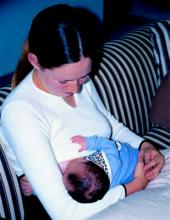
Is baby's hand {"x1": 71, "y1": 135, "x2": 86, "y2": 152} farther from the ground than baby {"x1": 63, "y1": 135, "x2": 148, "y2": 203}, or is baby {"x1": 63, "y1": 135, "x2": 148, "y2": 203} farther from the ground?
baby's hand {"x1": 71, "y1": 135, "x2": 86, "y2": 152}

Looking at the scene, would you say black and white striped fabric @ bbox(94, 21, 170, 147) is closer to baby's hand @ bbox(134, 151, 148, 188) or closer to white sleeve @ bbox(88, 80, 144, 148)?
white sleeve @ bbox(88, 80, 144, 148)

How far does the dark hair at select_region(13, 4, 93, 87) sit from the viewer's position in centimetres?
105

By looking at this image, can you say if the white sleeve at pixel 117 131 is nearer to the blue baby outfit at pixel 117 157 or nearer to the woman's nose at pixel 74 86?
the blue baby outfit at pixel 117 157

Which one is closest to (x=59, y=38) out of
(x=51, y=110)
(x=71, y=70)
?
(x=71, y=70)

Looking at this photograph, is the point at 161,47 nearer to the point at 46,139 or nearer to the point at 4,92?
the point at 4,92

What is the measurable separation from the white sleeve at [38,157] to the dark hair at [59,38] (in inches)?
6.6

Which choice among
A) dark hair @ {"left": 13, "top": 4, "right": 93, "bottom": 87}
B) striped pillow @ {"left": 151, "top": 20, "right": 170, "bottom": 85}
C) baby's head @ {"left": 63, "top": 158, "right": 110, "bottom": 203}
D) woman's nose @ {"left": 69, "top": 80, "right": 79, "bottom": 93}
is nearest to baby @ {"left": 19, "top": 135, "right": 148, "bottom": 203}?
baby's head @ {"left": 63, "top": 158, "right": 110, "bottom": 203}

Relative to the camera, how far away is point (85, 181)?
1.09 m

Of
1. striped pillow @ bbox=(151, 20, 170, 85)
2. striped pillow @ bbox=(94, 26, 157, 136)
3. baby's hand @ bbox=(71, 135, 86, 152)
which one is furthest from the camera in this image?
striped pillow @ bbox=(151, 20, 170, 85)

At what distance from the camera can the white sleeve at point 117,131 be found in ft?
4.65

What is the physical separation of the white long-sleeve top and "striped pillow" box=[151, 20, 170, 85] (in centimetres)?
71

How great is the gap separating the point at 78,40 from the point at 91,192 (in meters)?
0.44

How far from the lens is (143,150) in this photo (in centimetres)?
141

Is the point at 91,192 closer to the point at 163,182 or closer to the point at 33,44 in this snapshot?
the point at 163,182
